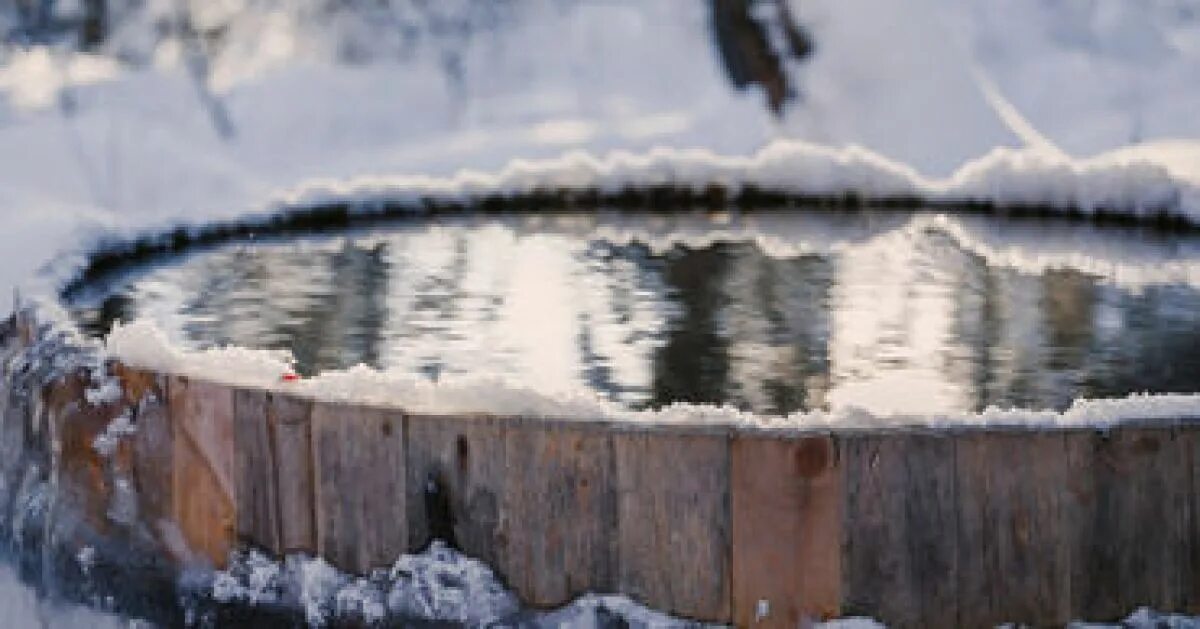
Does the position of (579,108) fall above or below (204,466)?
above

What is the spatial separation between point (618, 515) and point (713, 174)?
3.23 metres

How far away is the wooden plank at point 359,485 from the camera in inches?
109

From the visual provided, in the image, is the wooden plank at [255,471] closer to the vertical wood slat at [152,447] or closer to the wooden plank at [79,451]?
the vertical wood slat at [152,447]

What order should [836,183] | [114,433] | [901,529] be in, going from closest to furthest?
[901,529] → [114,433] → [836,183]

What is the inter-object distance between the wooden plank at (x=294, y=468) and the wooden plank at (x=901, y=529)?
0.77m

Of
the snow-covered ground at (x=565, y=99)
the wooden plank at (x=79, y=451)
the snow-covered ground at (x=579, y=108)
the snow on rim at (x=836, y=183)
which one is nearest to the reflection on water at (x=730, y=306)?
the snow on rim at (x=836, y=183)

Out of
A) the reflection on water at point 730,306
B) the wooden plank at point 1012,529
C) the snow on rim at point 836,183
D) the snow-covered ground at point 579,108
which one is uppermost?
the snow-covered ground at point 579,108

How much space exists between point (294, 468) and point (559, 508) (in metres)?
0.42

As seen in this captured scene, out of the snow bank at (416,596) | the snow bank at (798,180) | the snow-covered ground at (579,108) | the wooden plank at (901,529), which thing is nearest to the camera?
the wooden plank at (901,529)

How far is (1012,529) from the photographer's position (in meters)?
2.59

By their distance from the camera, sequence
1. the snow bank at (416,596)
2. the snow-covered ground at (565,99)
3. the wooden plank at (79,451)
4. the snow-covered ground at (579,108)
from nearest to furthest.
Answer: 1. the snow bank at (416,596)
2. the wooden plank at (79,451)
3. the snow-covered ground at (579,108)
4. the snow-covered ground at (565,99)

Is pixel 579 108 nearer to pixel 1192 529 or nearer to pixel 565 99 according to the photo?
pixel 565 99

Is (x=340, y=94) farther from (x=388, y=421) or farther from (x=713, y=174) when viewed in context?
(x=388, y=421)

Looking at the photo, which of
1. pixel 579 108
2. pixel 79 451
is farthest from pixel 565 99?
pixel 79 451
